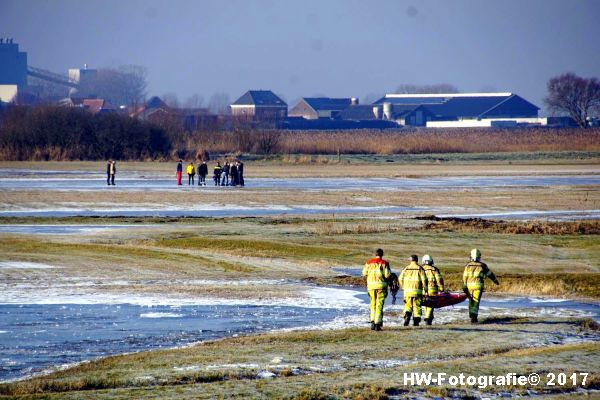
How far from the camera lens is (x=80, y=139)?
334 ft

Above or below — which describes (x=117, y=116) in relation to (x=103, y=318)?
above

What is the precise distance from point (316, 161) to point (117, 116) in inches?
821

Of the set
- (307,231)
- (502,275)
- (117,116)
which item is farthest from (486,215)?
(117,116)

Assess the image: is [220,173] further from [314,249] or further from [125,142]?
[125,142]

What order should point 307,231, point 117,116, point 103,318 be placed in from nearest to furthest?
point 103,318
point 307,231
point 117,116

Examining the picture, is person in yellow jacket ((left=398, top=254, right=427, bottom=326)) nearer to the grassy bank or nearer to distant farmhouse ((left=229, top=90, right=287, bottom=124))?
the grassy bank

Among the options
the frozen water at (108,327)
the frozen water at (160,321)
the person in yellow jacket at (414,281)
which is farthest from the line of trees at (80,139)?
the person in yellow jacket at (414,281)

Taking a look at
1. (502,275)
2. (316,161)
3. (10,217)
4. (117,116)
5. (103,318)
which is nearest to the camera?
(103,318)

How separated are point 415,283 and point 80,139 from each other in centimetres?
8423

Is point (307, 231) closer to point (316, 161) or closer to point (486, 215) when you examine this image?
point (486, 215)

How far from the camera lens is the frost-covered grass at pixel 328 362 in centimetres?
1584

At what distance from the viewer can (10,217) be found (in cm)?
4578

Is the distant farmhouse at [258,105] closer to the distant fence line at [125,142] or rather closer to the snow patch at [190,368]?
the distant fence line at [125,142]

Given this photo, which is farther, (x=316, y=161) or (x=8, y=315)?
(x=316, y=161)
